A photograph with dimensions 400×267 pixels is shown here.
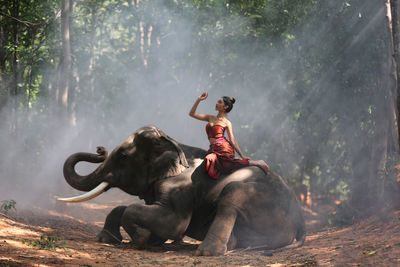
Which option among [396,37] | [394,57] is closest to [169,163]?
[394,57]

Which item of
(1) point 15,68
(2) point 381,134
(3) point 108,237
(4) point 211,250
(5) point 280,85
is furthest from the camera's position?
(5) point 280,85

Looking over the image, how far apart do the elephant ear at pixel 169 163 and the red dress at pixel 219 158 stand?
446mm

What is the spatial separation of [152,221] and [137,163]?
1.10 meters

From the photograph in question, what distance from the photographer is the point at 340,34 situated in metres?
12.5

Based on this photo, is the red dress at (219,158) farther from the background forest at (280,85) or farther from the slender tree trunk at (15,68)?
the slender tree trunk at (15,68)

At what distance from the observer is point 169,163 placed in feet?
23.0

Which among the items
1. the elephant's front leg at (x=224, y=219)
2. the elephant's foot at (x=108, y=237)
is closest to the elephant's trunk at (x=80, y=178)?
the elephant's foot at (x=108, y=237)

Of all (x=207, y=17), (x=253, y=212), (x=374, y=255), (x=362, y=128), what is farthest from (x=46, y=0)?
(x=374, y=255)

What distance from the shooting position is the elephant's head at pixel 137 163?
6926mm

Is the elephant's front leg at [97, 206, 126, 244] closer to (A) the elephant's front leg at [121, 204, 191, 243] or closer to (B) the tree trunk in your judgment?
(A) the elephant's front leg at [121, 204, 191, 243]

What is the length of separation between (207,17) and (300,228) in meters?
16.8

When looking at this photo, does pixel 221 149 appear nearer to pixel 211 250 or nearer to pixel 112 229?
pixel 211 250

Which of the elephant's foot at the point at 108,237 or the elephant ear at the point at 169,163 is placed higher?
the elephant ear at the point at 169,163

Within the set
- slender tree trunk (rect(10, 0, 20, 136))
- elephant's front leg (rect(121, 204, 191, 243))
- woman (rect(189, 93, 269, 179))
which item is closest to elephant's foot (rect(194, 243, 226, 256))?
elephant's front leg (rect(121, 204, 191, 243))
